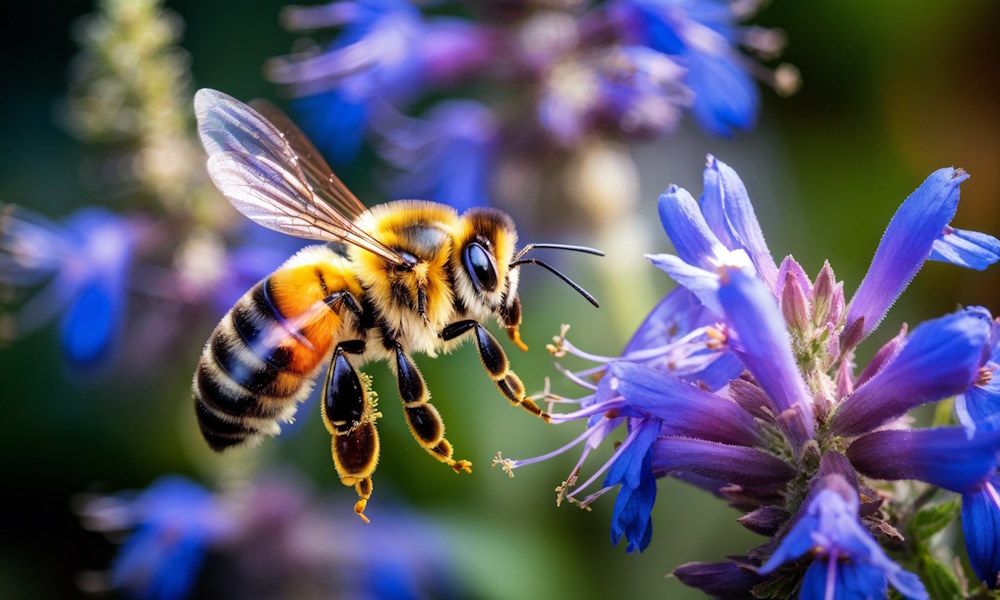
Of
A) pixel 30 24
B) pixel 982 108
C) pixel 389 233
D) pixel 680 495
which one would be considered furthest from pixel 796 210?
pixel 30 24

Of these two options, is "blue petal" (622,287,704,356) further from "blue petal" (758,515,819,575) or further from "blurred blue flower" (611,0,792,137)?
"blurred blue flower" (611,0,792,137)

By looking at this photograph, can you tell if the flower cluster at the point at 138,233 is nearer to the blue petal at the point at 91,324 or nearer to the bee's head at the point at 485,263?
the blue petal at the point at 91,324

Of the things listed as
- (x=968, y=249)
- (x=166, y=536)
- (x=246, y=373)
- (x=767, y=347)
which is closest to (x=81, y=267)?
(x=166, y=536)

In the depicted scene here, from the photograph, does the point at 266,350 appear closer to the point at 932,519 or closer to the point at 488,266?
the point at 488,266

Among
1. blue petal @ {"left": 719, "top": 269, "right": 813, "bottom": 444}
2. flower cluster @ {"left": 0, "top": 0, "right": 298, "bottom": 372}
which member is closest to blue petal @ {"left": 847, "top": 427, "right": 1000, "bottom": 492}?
blue petal @ {"left": 719, "top": 269, "right": 813, "bottom": 444}

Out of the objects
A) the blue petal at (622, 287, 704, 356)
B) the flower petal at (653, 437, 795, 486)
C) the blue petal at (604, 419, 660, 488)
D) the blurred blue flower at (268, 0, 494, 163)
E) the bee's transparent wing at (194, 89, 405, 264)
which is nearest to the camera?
the blue petal at (604, 419, 660, 488)

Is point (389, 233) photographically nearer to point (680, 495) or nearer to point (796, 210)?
point (680, 495)

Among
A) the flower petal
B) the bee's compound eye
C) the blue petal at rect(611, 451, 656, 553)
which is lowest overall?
the bee's compound eye
